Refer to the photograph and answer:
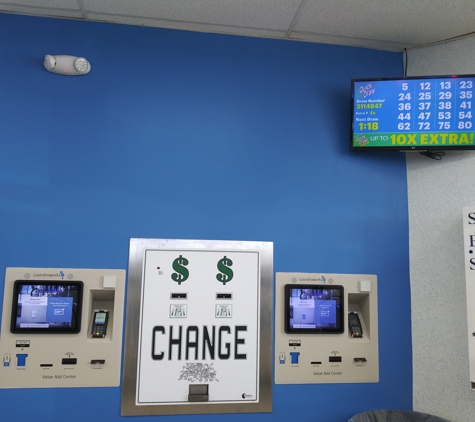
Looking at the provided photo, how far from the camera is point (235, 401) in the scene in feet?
8.94

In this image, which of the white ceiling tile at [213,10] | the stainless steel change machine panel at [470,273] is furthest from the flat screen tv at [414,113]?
the white ceiling tile at [213,10]

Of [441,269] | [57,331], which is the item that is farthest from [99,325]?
[441,269]

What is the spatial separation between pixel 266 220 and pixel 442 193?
1172 mm

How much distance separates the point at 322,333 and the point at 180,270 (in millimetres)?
971

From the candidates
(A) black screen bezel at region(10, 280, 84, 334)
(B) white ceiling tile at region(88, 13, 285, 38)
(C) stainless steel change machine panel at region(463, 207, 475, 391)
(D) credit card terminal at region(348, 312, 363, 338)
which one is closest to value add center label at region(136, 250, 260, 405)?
(A) black screen bezel at region(10, 280, 84, 334)

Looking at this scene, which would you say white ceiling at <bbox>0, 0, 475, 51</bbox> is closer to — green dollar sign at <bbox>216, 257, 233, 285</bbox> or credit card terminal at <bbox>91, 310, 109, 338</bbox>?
green dollar sign at <bbox>216, 257, 233, 285</bbox>

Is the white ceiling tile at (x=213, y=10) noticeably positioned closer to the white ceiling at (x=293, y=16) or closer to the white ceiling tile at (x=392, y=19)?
the white ceiling at (x=293, y=16)

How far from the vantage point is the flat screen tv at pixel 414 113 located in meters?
2.80

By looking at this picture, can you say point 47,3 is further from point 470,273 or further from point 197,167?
point 470,273

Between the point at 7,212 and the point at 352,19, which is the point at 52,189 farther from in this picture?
the point at 352,19

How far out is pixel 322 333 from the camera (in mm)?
2828

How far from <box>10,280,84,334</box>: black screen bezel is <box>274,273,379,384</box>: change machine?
1192 millimetres

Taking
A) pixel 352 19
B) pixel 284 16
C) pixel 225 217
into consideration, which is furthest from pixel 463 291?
pixel 284 16

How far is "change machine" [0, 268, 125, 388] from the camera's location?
2.56 meters
